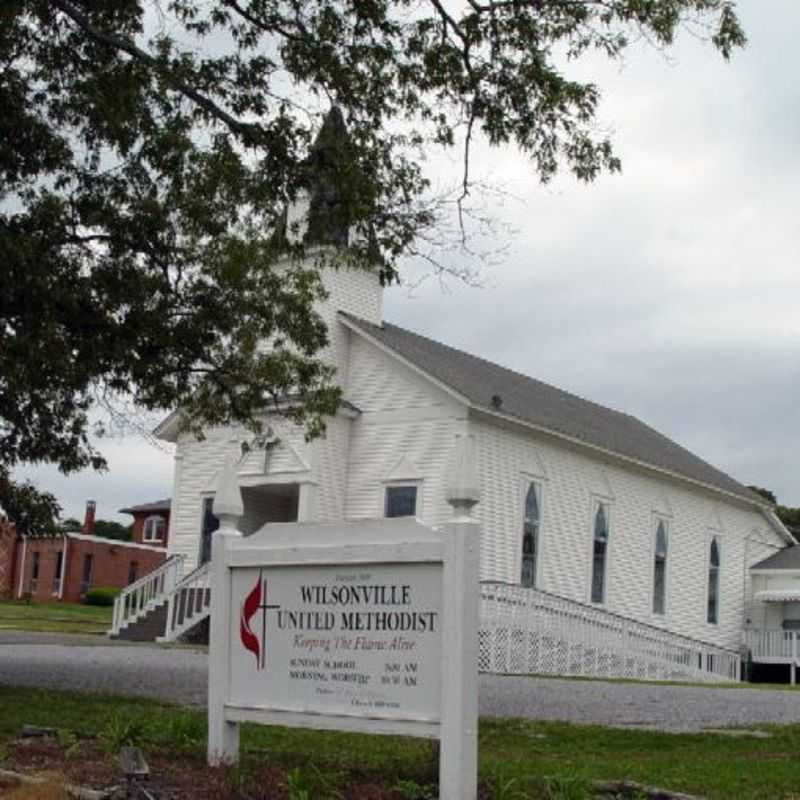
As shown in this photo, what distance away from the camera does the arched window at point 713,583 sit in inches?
1492

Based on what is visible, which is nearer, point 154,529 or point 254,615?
point 254,615

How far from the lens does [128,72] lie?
44.6 ft

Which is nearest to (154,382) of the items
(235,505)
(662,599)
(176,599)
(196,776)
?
(235,505)

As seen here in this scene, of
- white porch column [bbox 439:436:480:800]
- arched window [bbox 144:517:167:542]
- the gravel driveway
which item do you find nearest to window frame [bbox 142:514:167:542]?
arched window [bbox 144:517:167:542]

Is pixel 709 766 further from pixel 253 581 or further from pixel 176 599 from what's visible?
pixel 176 599

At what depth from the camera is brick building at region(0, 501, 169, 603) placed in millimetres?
64875

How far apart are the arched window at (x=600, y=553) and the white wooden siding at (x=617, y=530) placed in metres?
0.19

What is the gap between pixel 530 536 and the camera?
3078 centimetres

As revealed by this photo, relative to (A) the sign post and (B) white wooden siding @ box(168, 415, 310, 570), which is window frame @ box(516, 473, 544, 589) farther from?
(A) the sign post

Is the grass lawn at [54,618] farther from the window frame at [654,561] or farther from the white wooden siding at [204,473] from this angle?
the window frame at [654,561]

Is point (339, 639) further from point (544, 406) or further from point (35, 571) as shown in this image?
point (35, 571)

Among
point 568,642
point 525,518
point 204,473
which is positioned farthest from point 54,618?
point 568,642

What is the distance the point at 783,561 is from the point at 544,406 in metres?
10.8

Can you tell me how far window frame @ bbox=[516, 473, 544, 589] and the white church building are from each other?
0.13 feet
